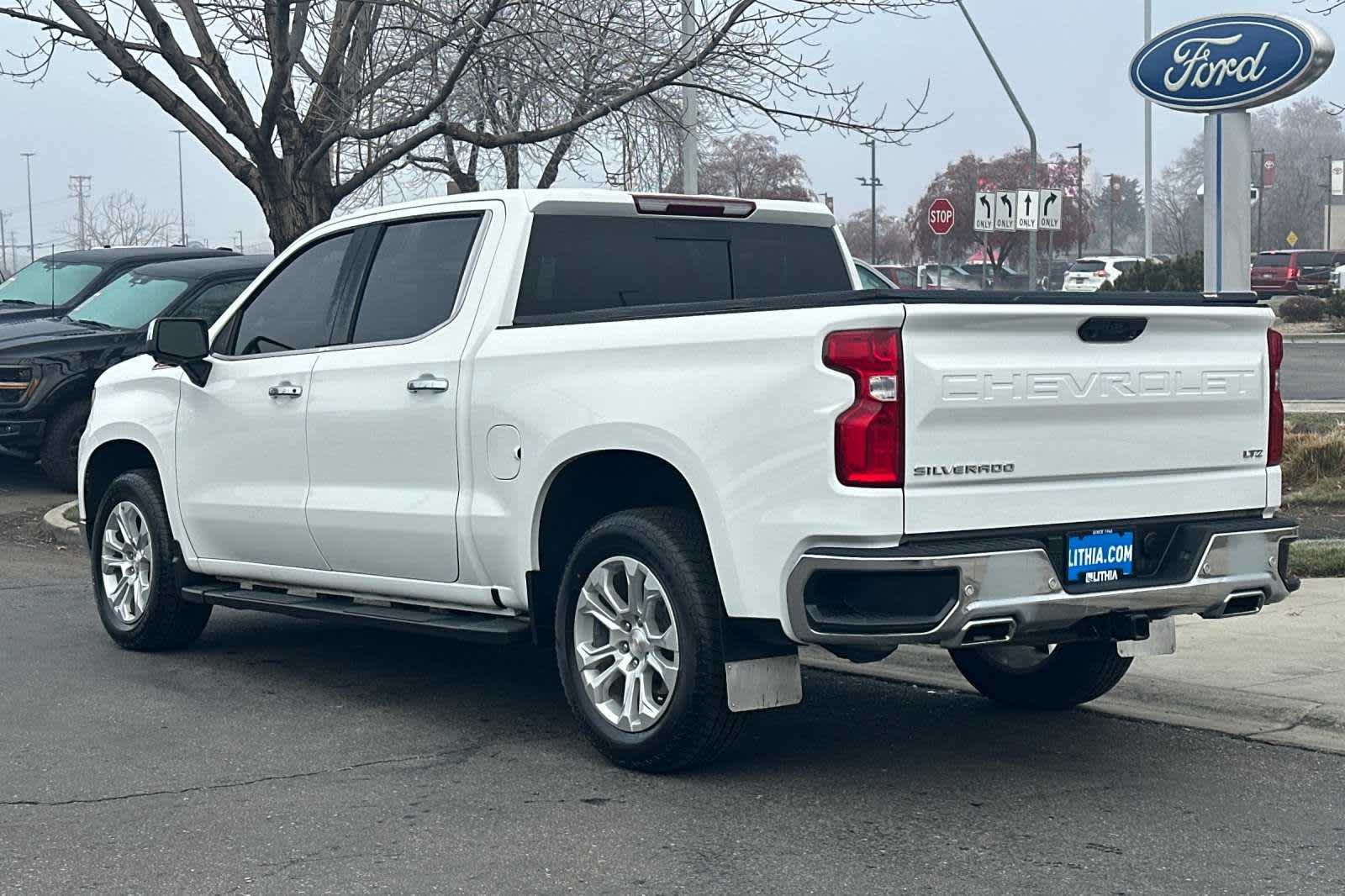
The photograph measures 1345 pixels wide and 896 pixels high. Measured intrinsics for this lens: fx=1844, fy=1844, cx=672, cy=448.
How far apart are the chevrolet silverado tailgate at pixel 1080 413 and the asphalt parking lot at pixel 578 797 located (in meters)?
0.92

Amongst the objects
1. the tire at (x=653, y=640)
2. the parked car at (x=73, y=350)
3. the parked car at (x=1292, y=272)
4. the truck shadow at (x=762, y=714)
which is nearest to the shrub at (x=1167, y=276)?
the parked car at (x=1292, y=272)

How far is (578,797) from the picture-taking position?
5789mm

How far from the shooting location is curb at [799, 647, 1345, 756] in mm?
6613

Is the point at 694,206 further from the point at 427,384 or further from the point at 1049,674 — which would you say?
the point at 1049,674

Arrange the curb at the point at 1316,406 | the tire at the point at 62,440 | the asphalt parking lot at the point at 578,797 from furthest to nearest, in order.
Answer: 1. the curb at the point at 1316,406
2. the tire at the point at 62,440
3. the asphalt parking lot at the point at 578,797

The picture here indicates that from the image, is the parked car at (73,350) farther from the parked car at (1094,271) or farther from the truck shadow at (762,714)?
the parked car at (1094,271)

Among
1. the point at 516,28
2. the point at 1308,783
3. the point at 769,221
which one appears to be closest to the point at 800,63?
the point at 516,28

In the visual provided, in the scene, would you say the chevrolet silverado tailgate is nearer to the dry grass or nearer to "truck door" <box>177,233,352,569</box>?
"truck door" <box>177,233,352,569</box>

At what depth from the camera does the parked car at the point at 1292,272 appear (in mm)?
51844

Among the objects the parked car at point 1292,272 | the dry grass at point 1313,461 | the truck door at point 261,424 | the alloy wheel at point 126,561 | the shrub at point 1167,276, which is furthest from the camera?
the parked car at point 1292,272

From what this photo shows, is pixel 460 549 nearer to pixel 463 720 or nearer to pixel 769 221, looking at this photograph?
pixel 463 720

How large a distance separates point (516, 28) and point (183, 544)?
21.8ft

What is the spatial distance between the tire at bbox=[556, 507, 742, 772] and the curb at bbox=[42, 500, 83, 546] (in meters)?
6.91

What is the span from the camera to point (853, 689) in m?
7.62
